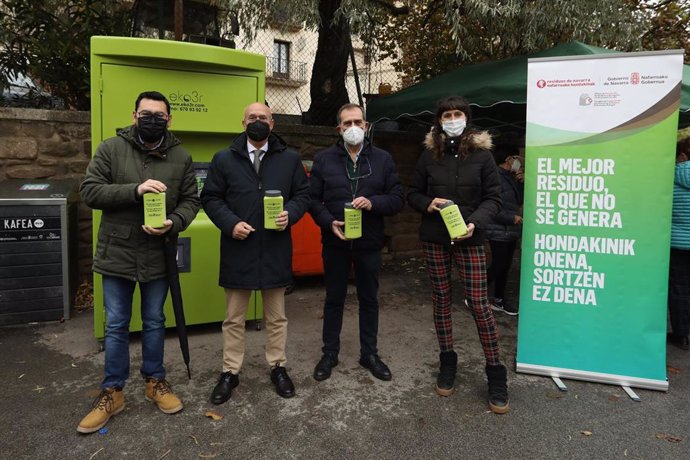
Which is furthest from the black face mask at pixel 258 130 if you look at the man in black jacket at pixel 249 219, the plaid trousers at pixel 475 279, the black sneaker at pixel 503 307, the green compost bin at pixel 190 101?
the black sneaker at pixel 503 307

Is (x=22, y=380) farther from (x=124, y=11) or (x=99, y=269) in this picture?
(x=124, y=11)

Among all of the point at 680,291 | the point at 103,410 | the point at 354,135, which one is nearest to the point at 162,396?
the point at 103,410

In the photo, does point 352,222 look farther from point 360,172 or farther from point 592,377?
point 592,377

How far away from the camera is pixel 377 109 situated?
6.25m

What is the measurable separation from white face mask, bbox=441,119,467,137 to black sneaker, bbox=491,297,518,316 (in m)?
2.58

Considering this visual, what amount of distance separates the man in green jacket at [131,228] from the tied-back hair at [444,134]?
153 centimetres

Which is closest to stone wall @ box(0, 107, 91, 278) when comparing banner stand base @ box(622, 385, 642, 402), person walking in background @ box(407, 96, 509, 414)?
person walking in background @ box(407, 96, 509, 414)

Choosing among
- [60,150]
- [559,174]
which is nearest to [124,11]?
[60,150]

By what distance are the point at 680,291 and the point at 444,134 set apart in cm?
265

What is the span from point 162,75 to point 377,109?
326cm

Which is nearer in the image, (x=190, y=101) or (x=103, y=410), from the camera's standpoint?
(x=103, y=410)

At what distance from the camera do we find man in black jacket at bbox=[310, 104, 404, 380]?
3113 mm

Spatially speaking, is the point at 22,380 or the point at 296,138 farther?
the point at 296,138

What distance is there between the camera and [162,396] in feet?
9.21
